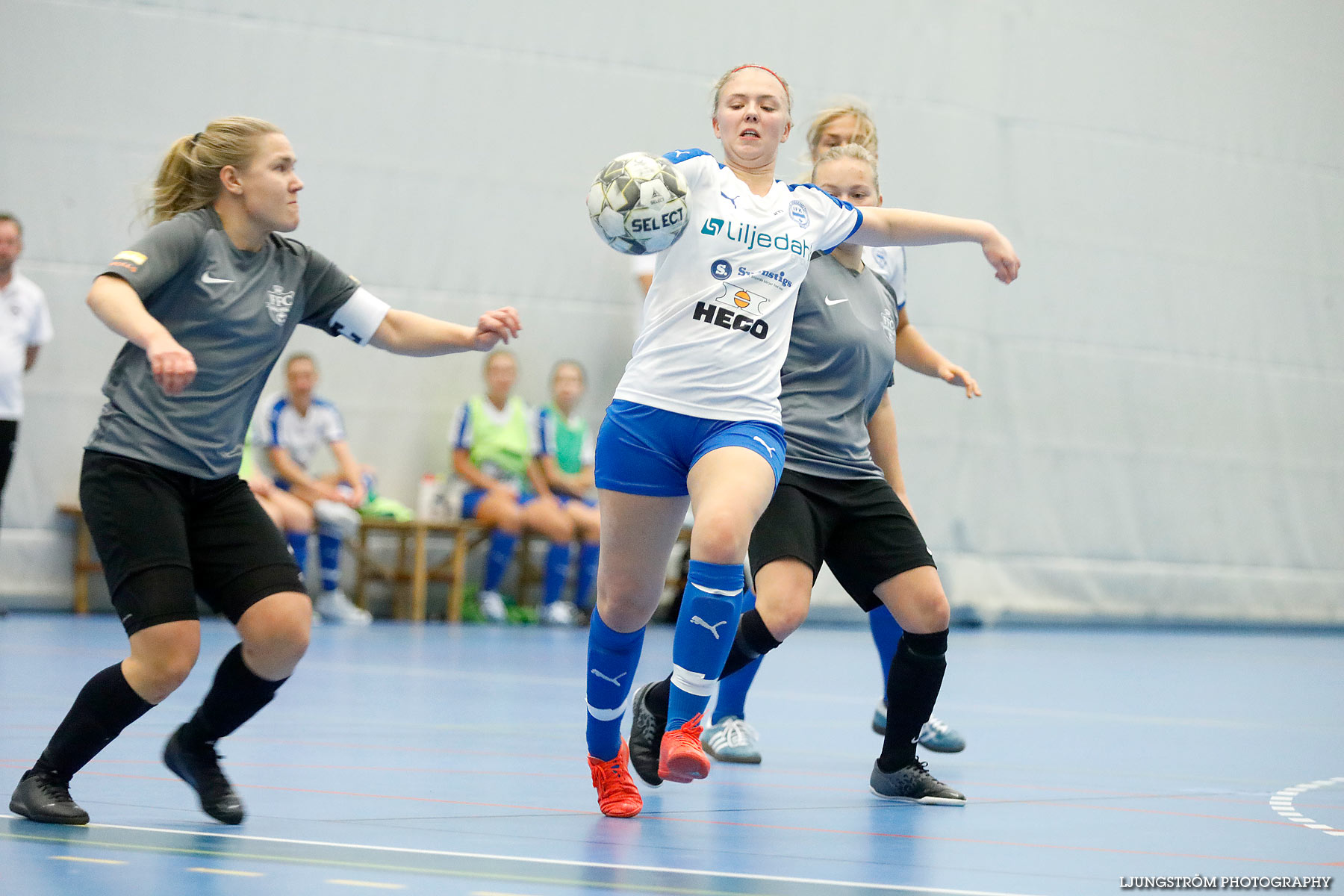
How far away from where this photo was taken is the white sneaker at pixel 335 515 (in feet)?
32.9

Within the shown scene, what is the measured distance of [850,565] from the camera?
4102mm

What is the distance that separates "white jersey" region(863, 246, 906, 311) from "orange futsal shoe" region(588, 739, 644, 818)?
1805mm

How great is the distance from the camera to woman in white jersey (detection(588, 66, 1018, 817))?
3.49 m

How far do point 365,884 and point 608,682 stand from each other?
3.59ft

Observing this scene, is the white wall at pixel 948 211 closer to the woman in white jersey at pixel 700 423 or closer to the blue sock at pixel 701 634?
the woman in white jersey at pixel 700 423

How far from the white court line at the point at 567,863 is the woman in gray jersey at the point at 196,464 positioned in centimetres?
13

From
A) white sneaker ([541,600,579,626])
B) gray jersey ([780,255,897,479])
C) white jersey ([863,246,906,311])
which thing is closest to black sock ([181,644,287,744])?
gray jersey ([780,255,897,479])

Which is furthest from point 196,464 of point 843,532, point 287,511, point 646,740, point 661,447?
point 287,511

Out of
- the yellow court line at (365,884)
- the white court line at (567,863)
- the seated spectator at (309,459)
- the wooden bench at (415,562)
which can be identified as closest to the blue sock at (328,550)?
the seated spectator at (309,459)

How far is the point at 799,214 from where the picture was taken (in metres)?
3.80

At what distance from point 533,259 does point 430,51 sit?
163 cm

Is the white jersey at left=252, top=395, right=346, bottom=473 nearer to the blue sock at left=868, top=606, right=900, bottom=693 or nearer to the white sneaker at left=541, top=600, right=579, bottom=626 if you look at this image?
the white sneaker at left=541, top=600, right=579, bottom=626

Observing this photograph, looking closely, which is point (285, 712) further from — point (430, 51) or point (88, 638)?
point (430, 51)

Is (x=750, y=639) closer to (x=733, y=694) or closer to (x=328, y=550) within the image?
(x=733, y=694)
